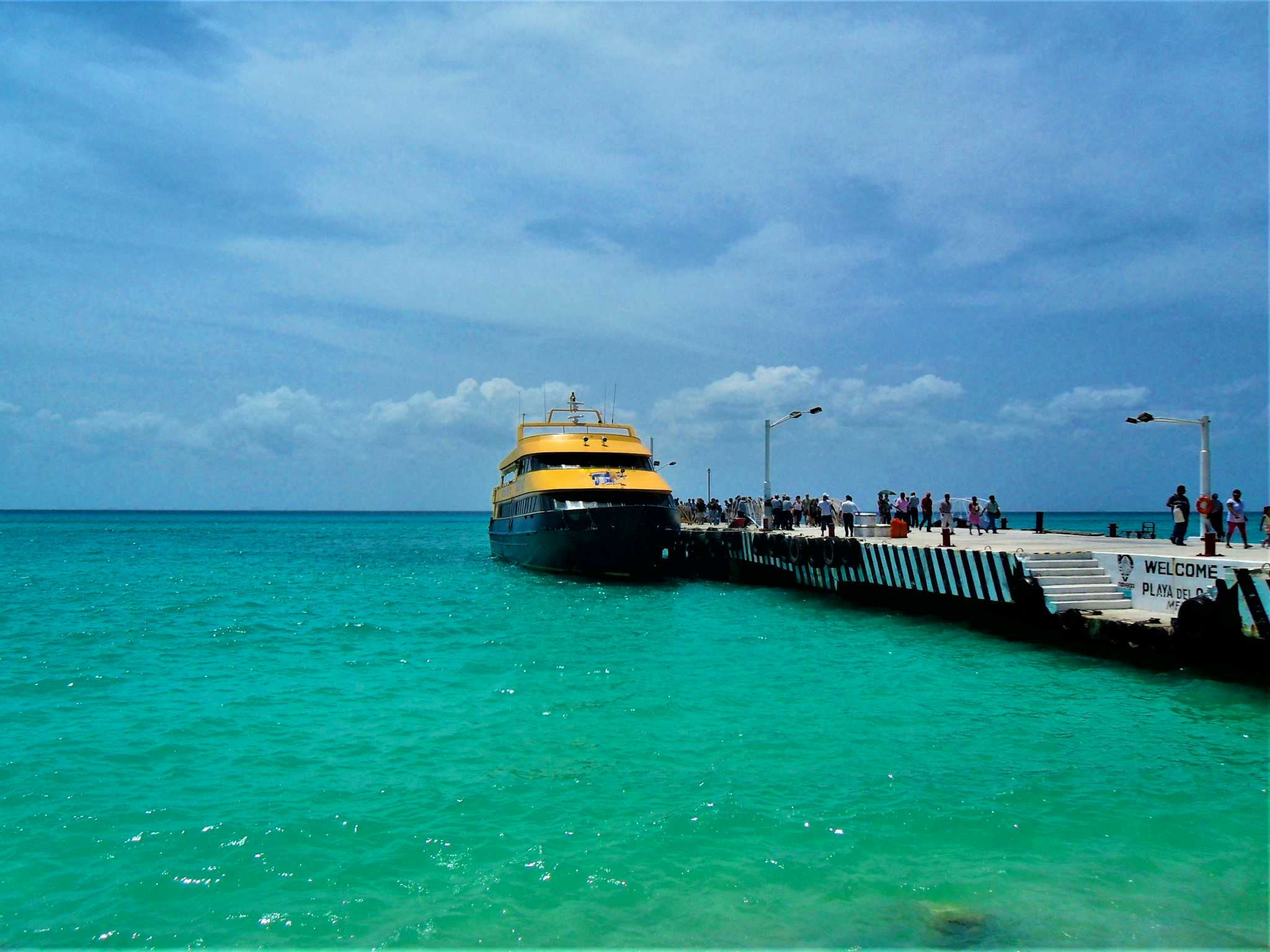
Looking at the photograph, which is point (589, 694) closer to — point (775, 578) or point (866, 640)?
point (866, 640)

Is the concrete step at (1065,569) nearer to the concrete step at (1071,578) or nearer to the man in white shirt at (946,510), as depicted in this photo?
the concrete step at (1071,578)

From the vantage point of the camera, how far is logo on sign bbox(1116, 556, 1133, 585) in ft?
58.0

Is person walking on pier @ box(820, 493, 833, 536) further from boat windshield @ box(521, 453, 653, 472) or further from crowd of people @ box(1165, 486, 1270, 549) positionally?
crowd of people @ box(1165, 486, 1270, 549)

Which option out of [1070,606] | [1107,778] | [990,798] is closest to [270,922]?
[990,798]

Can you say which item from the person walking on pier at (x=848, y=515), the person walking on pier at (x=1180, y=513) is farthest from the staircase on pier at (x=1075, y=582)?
the person walking on pier at (x=848, y=515)

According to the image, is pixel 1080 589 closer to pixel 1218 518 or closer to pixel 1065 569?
pixel 1065 569

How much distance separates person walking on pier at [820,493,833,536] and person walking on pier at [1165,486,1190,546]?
1018 cm

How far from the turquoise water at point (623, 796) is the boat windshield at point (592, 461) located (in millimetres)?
14425

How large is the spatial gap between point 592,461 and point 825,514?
8.95 metres

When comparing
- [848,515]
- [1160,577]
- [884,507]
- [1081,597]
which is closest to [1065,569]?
[1081,597]

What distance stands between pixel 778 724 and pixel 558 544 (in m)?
19.7

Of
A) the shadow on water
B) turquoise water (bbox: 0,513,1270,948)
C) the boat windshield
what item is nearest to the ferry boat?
the boat windshield

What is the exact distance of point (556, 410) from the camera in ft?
136

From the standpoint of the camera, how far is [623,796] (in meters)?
8.81
